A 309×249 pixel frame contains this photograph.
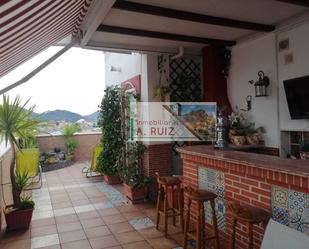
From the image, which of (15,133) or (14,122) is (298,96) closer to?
(14,122)

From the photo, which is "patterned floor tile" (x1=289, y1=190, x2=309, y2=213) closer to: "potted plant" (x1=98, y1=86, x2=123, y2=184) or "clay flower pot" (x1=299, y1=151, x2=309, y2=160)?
"clay flower pot" (x1=299, y1=151, x2=309, y2=160)

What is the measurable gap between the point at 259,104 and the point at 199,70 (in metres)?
1.62

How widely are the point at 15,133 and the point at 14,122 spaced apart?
0.79 ft

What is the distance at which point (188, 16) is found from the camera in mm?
3467

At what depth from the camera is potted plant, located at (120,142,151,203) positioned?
4.87 meters

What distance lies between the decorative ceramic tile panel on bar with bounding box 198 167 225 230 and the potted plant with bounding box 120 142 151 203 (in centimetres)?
171

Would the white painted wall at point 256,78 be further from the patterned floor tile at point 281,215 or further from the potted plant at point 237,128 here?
the patterned floor tile at point 281,215

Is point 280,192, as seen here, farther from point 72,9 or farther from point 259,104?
point 72,9

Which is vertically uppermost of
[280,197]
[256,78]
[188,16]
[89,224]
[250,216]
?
[188,16]

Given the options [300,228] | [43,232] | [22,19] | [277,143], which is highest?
[22,19]

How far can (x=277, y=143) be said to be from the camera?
411cm

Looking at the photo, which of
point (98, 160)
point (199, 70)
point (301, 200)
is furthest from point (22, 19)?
point (98, 160)

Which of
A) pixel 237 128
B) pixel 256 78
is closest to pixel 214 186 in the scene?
pixel 237 128

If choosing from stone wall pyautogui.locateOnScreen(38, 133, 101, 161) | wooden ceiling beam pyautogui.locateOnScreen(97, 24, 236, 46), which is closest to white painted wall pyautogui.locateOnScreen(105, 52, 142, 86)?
wooden ceiling beam pyautogui.locateOnScreen(97, 24, 236, 46)
